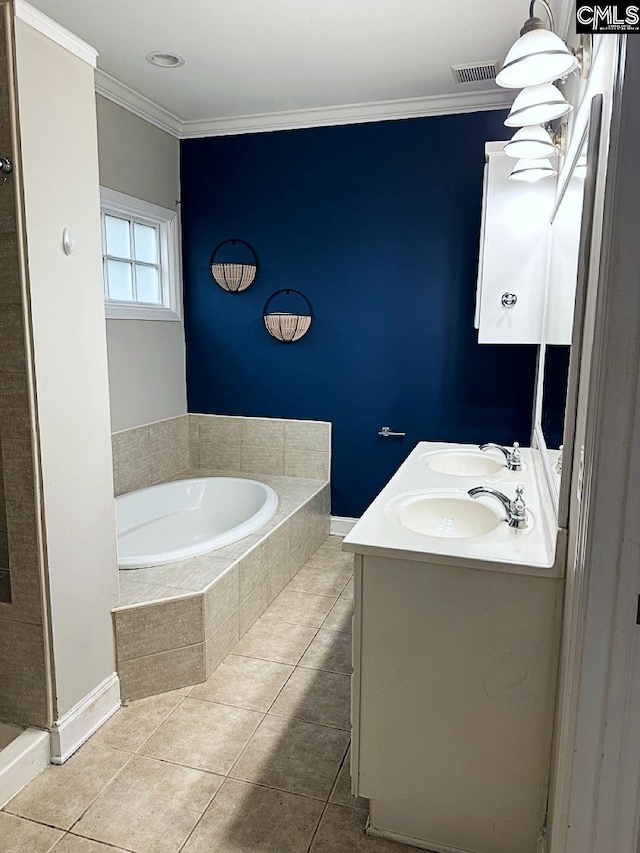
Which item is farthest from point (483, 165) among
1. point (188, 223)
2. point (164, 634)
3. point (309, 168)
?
point (164, 634)

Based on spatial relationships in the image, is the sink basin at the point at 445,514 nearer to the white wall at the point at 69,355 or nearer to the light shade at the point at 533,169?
the white wall at the point at 69,355

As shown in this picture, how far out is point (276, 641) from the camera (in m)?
2.76

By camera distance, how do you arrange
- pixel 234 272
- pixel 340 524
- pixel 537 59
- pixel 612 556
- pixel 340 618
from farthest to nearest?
1. pixel 340 524
2. pixel 234 272
3. pixel 340 618
4. pixel 537 59
5. pixel 612 556

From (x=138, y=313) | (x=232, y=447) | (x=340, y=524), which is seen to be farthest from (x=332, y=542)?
(x=138, y=313)

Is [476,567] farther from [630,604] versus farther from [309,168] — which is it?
[309,168]

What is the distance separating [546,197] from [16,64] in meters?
2.19

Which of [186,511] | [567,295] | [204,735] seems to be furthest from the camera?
[186,511]

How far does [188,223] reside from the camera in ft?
13.4

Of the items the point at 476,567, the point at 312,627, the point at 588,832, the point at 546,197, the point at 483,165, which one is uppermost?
the point at 483,165

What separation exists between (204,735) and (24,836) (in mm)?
599

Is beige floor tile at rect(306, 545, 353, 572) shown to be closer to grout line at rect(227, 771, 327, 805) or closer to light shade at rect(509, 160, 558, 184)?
grout line at rect(227, 771, 327, 805)

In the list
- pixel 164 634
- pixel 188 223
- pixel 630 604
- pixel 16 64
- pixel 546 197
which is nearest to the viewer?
pixel 630 604

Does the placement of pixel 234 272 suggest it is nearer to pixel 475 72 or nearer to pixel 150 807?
pixel 475 72

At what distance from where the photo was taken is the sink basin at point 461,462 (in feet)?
9.07
